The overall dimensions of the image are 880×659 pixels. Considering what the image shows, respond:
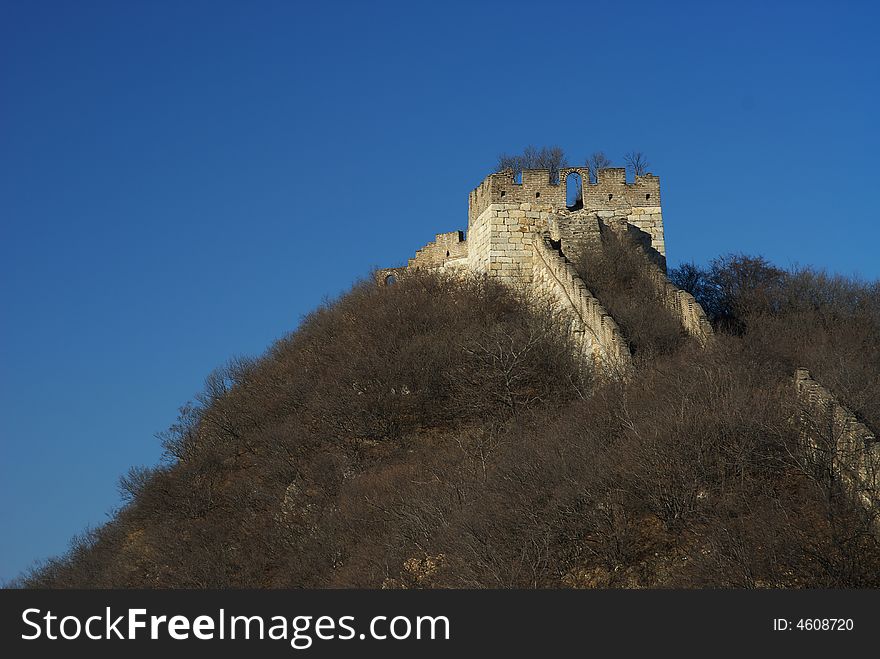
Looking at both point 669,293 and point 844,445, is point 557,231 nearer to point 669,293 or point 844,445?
point 669,293

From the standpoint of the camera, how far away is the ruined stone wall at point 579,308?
31.0 meters

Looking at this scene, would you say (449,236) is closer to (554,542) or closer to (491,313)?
(491,313)

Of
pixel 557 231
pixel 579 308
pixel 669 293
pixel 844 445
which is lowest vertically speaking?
pixel 844 445

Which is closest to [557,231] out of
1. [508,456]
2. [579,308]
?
[579,308]

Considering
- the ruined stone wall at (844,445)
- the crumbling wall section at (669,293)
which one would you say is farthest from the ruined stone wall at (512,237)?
the ruined stone wall at (844,445)

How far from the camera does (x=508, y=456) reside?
88.9ft

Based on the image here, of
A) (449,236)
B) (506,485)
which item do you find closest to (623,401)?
(506,485)

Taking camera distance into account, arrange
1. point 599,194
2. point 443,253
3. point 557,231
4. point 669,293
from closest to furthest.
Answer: point 669,293
point 557,231
point 599,194
point 443,253

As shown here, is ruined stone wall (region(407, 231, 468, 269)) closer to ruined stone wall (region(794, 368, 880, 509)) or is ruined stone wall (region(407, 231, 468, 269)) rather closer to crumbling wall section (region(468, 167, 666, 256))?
crumbling wall section (region(468, 167, 666, 256))

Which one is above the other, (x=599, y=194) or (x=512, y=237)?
(x=599, y=194)

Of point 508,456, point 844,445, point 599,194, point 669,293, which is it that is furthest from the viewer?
point 599,194

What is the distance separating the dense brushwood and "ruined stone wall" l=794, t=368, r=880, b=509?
0.29 meters

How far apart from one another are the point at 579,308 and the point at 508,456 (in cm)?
749

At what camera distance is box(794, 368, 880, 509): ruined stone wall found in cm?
2153
